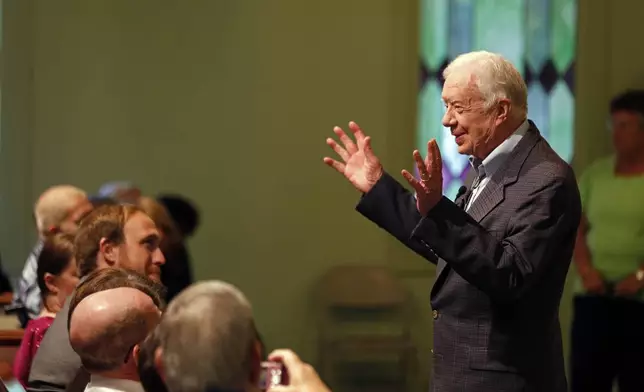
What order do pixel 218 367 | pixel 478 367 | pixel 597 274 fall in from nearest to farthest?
pixel 218 367, pixel 478 367, pixel 597 274

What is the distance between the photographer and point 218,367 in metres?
1.89

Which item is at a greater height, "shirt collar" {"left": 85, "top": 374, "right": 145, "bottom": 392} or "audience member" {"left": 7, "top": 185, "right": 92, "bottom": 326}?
"shirt collar" {"left": 85, "top": 374, "right": 145, "bottom": 392}

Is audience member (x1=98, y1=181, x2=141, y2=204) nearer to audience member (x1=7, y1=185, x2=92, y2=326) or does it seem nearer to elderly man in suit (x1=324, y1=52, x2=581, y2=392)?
audience member (x1=7, y1=185, x2=92, y2=326)

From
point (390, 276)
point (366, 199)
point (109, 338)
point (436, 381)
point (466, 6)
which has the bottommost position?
point (390, 276)

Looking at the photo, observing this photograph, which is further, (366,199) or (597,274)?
(597,274)

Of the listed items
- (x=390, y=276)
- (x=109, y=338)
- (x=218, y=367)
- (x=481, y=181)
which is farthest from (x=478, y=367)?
(x=390, y=276)

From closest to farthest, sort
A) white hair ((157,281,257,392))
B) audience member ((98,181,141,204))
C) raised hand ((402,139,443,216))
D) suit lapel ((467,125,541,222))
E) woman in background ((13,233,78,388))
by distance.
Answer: white hair ((157,281,257,392)) < raised hand ((402,139,443,216)) < suit lapel ((467,125,541,222)) < woman in background ((13,233,78,388)) < audience member ((98,181,141,204))

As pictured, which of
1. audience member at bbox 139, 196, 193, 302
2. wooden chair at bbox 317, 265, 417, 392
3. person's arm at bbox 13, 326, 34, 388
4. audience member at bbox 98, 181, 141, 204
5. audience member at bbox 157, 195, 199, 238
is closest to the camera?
person's arm at bbox 13, 326, 34, 388

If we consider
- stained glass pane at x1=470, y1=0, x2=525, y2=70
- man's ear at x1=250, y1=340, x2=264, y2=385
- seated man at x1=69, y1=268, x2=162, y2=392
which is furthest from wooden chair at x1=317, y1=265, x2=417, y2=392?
man's ear at x1=250, y1=340, x2=264, y2=385

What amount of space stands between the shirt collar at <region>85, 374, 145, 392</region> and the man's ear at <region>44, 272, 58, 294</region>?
159 centimetres

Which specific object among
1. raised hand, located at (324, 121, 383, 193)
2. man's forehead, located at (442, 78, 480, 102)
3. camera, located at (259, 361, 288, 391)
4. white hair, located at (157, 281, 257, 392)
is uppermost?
man's forehead, located at (442, 78, 480, 102)

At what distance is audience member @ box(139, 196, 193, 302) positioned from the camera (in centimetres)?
525

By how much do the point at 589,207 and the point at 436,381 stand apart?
9.54ft

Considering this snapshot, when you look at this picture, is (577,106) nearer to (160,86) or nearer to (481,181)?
(160,86)
